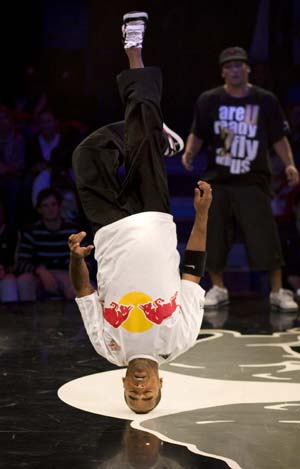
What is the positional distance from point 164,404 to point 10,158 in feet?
10.1

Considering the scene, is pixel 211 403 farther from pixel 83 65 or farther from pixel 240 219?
pixel 83 65

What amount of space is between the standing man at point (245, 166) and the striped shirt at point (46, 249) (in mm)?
944

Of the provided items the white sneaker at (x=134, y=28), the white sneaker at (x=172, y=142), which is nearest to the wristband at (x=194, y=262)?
the white sneaker at (x=172, y=142)

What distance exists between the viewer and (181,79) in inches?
258

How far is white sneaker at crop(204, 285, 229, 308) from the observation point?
5.29 metres

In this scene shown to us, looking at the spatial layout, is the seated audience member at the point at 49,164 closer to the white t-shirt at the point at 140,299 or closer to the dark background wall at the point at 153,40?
the dark background wall at the point at 153,40

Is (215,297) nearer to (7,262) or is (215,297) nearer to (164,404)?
(7,262)

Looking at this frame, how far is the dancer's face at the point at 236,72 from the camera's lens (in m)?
5.14

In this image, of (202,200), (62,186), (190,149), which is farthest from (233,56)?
(202,200)

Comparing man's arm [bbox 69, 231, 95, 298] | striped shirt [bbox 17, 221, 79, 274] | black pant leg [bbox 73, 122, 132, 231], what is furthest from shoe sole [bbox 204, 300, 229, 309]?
man's arm [bbox 69, 231, 95, 298]

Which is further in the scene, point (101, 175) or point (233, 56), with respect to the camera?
point (233, 56)

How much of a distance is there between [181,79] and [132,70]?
296 centimetres

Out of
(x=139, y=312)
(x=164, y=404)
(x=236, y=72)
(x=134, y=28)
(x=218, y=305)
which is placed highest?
(x=134, y=28)

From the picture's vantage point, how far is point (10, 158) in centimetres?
604
